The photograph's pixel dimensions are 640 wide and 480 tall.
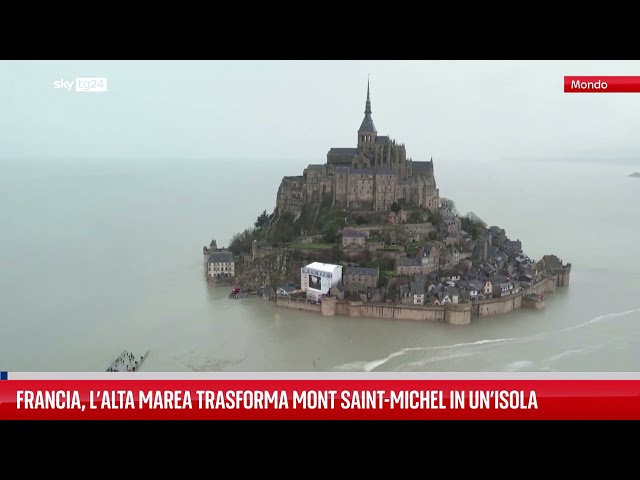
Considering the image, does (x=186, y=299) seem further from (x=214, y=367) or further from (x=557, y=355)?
(x=557, y=355)

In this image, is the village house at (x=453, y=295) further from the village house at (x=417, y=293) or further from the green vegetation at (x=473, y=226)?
the green vegetation at (x=473, y=226)

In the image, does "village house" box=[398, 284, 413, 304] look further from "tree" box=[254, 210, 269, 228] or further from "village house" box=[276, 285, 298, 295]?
"tree" box=[254, 210, 269, 228]

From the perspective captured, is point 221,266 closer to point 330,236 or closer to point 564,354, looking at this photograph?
point 330,236

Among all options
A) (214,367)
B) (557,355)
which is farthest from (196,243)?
(557,355)

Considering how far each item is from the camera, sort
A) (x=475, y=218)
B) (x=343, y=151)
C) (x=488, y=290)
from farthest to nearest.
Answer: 1. (x=343, y=151)
2. (x=475, y=218)
3. (x=488, y=290)

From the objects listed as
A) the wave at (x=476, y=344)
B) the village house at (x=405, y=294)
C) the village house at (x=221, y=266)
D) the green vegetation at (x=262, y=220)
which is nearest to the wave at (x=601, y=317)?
the wave at (x=476, y=344)

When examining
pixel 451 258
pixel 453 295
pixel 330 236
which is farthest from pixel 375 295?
pixel 330 236
